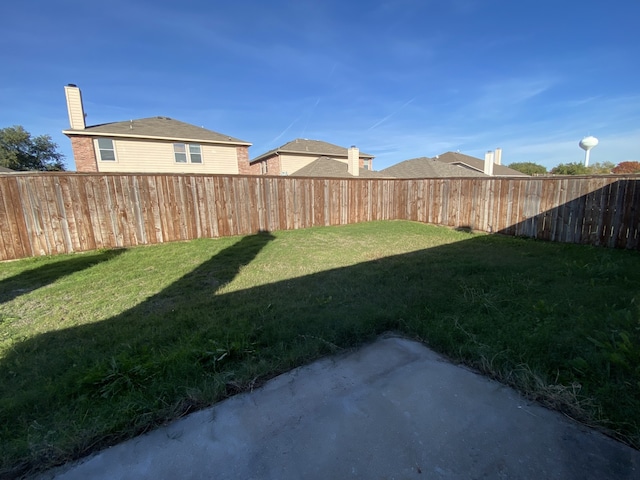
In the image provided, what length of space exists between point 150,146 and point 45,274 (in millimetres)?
11790

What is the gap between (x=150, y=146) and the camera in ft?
48.1

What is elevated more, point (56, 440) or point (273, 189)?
point (273, 189)

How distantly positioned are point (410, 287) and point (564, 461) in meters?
2.40

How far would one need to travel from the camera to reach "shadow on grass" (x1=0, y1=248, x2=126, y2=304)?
13.7 feet

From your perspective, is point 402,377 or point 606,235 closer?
point 402,377

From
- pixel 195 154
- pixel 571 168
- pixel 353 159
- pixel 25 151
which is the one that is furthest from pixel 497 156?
pixel 25 151

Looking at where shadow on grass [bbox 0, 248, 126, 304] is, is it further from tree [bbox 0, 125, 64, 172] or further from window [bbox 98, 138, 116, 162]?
tree [bbox 0, 125, 64, 172]

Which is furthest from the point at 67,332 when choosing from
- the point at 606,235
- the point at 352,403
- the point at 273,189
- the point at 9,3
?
the point at 606,235

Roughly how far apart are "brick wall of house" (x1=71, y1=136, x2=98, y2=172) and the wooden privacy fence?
906 cm

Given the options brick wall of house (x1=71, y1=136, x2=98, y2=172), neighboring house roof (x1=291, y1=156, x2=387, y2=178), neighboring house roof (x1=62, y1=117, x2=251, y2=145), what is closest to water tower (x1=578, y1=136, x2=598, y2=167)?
neighboring house roof (x1=291, y1=156, x2=387, y2=178)

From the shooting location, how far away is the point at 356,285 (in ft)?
12.7

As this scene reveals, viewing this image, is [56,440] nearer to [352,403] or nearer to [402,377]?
[352,403]

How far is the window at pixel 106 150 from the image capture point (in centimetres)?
1379

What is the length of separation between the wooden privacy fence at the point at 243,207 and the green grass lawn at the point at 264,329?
1.18 m
